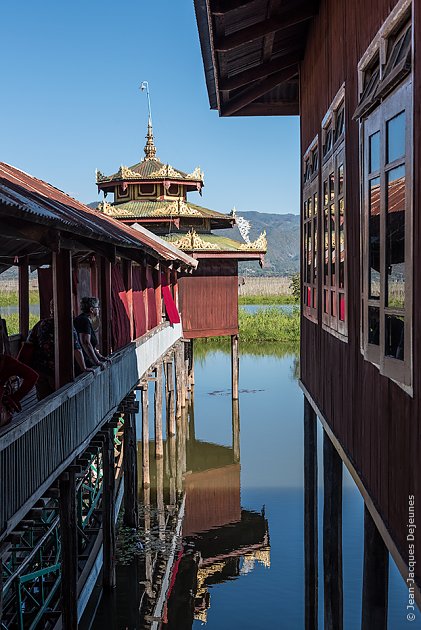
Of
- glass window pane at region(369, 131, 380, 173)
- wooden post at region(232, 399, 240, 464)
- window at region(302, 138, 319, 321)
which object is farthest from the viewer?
wooden post at region(232, 399, 240, 464)

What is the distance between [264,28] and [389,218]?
4.53 m

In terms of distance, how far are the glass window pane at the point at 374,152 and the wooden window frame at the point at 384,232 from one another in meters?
0.03

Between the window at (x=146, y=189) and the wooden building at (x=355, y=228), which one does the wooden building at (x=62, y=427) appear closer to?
the wooden building at (x=355, y=228)

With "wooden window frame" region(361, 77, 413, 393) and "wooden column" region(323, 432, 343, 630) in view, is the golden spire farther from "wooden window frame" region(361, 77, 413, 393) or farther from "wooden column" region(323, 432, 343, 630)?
"wooden window frame" region(361, 77, 413, 393)

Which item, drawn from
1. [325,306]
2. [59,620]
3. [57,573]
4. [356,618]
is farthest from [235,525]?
[325,306]

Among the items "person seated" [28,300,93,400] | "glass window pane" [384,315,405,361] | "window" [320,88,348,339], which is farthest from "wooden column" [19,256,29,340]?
"glass window pane" [384,315,405,361]

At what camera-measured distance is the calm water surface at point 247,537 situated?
12.3m

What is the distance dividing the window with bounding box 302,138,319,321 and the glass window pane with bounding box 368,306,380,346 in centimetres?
389

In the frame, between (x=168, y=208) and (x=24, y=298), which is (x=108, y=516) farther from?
(x=168, y=208)

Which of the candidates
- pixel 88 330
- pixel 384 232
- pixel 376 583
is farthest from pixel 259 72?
pixel 376 583

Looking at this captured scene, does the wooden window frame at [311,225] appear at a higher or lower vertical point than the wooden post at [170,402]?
higher

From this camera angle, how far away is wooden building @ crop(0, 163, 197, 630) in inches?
250

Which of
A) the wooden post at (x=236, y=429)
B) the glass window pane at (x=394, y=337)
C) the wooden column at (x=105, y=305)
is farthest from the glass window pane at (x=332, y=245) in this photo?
the wooden post at (x=236, y=429)

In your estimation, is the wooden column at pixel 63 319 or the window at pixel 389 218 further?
the wooden column at pixel 63 319
